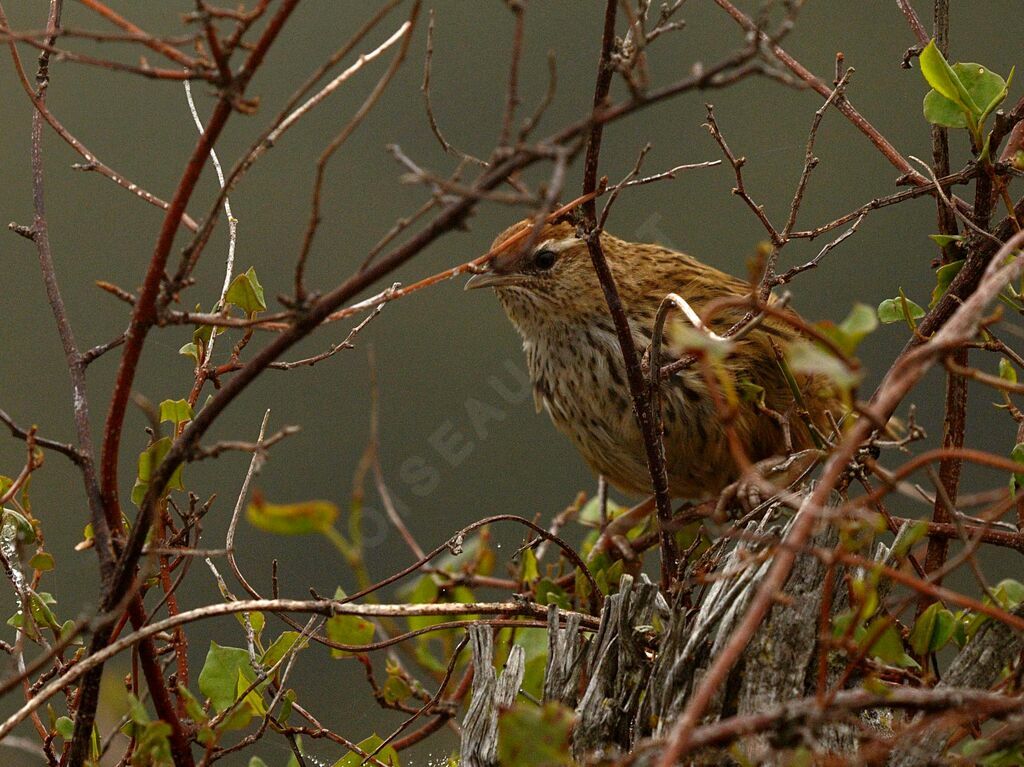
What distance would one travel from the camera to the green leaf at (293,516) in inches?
38.0

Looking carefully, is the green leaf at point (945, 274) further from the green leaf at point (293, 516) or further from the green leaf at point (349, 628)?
the green leaf at point (293, 516)

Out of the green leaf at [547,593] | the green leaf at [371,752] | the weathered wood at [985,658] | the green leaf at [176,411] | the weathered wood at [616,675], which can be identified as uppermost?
the green leaf at [176,411]

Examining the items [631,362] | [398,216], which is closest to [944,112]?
[631,362]

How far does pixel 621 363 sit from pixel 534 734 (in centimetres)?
202

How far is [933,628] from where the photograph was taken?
55.1 inches

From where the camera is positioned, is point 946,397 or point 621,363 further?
point 621,363

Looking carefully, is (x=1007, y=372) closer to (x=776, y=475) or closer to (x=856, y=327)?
(x=776, y=475)

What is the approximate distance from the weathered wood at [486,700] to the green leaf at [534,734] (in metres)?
0.35

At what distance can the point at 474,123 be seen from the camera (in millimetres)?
4879

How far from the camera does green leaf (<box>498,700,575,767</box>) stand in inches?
39.9

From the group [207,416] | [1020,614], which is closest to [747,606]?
[1020,614]

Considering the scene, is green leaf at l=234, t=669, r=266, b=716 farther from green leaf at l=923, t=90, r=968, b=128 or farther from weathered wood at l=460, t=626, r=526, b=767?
green leaf at l=923, t=90, r=968, b=128

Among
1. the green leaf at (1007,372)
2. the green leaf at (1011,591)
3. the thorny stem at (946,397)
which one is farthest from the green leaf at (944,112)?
the green leaf at (1011,591)

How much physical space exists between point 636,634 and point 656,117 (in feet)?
12.9
